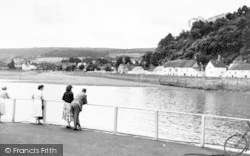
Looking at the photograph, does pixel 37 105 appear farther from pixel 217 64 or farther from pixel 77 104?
pixel 217 64

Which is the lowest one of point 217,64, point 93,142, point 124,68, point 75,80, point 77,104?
point 75,80

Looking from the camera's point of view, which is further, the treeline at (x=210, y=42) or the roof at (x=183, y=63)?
the roof at (x=183, y=63)

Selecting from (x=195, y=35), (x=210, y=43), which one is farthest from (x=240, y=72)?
(x=195, y=35)

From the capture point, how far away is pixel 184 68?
120 meters

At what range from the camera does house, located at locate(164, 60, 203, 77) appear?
385 ft

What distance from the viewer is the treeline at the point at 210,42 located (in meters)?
117

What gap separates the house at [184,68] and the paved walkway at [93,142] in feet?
355

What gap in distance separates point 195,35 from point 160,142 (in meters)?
137

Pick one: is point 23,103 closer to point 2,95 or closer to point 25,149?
point 2,95

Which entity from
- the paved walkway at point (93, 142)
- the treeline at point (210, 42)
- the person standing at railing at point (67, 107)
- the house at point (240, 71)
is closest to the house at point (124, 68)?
the treeline at point (210, 42)

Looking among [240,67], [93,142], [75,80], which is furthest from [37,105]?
[75,80]

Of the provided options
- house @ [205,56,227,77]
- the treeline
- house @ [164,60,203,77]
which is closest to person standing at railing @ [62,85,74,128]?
house @ [205,56,227,77]

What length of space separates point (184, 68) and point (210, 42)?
43.1 ft

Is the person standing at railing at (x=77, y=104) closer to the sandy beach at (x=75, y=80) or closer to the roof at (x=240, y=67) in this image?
the sandy beach at (x=75, y=80)
